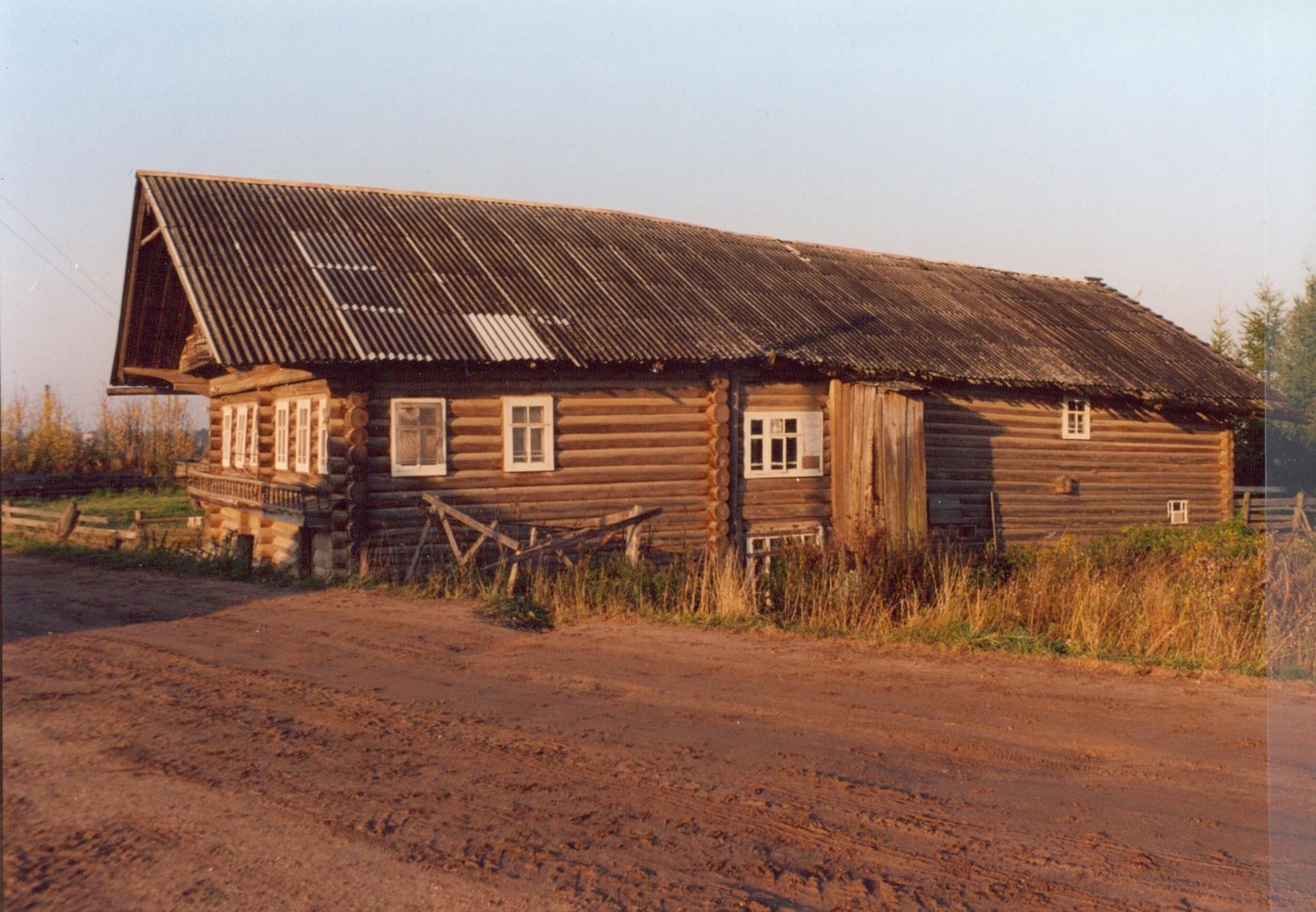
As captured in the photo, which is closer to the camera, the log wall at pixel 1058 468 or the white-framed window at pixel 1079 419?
the log wall at pixel 1058 468

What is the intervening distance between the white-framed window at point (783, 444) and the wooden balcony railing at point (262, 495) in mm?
6870

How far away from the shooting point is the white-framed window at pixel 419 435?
1571 cm

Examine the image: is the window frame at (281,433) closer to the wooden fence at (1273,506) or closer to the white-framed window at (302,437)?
the white-framed window at (302,437)

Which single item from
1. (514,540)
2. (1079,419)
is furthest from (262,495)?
(1079,419)

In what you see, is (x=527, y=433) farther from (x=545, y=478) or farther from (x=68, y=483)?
(x=68, y=483)

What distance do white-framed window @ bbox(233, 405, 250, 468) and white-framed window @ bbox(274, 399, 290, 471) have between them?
195 centimetres

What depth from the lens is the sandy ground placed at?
4480 mm

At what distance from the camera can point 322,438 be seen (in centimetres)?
1570

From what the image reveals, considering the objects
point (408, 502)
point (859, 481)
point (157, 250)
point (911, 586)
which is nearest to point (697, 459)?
point (859, 481)

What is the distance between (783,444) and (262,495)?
8.38m

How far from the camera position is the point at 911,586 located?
1212 centimetres

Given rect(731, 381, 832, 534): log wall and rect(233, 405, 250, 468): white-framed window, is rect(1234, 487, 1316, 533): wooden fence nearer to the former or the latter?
rect(731, 381, 832, 534): log wall

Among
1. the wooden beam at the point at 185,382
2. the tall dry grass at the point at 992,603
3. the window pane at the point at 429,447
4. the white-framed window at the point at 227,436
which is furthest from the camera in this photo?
the white-framed window at the point at 227,436

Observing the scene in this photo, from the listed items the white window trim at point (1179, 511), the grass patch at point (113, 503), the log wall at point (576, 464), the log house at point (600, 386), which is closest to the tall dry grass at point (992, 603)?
the log house at point (600, 386)
